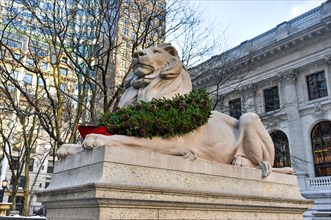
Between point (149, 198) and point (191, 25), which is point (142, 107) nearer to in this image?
point (149, 198)

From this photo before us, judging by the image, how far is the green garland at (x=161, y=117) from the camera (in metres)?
4.16

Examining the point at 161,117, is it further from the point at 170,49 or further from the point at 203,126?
the point at 170,49

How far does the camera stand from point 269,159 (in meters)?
5.46

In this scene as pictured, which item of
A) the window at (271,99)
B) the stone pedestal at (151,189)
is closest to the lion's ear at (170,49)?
the stone pedestal at (151,189)

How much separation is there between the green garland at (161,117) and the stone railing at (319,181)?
905 inches

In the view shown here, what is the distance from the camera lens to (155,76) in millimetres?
5066

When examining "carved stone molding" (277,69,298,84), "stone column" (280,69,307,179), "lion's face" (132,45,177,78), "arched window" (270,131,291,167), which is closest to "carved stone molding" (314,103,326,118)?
"stone column" (280,69,307,179)

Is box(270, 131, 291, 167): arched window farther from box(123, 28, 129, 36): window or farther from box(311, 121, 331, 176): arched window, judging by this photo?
box(123, 28, 129, 36): window

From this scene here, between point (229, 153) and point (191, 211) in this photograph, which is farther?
point (229, 153)

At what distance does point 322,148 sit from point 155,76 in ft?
81.8

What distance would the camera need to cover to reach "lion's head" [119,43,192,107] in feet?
16.4

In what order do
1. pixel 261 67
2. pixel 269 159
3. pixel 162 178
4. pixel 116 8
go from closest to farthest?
pixel 162 178 → pixel 269 159 → pixel 116 8 → pixel 261 67

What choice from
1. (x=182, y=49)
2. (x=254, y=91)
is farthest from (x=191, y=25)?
(x=254, y=91)

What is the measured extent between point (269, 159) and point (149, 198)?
2682mm
